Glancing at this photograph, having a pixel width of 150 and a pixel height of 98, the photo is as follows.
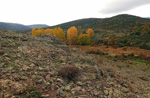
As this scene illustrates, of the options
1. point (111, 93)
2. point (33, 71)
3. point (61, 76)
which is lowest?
point (111, 93)

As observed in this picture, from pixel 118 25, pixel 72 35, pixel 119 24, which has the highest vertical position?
pixel 119 24

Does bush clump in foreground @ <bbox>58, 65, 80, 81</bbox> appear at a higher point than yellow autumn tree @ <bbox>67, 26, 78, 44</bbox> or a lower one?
lower

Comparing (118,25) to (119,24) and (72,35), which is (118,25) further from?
(72,35)

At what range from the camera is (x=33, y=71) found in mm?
6730

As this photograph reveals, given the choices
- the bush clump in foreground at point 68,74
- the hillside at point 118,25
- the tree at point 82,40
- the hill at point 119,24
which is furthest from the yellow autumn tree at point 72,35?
the hill at point 119,24

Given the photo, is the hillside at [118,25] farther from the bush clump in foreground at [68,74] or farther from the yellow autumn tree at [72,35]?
the bush clump in foreground at [68,74]

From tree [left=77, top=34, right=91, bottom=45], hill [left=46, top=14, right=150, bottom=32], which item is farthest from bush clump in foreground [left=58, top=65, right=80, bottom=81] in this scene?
hill [left=46, top=14, right=150, bottom=32]

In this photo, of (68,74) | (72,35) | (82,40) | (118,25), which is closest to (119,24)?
(118,25)

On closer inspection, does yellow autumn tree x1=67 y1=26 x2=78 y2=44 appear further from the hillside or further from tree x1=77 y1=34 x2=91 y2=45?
the hillside

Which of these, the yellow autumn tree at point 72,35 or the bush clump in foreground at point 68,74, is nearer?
the bush clump in foreground at point 68,74

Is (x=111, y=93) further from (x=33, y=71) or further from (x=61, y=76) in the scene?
(x=33, y=71)

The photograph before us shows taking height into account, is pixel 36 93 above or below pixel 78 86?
above

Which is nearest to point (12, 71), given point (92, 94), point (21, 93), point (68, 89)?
point (21, 93)

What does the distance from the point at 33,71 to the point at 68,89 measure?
2783mm
